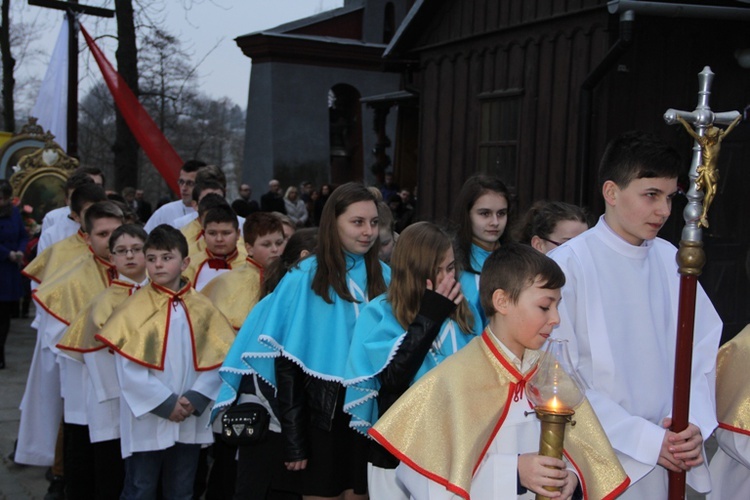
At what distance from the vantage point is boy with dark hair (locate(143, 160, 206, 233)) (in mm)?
7766

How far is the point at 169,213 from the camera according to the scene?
25.6 feet

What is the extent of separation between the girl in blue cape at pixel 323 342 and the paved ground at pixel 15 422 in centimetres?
261

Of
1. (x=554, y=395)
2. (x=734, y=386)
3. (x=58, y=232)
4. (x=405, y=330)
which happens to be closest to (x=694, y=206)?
(x=554, y=395)

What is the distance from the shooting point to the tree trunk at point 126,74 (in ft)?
48.2

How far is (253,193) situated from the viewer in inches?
848

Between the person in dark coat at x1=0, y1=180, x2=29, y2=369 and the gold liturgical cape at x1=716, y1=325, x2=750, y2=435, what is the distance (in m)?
8.26

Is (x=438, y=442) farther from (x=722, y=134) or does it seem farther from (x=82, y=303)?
(x=82, y=303)

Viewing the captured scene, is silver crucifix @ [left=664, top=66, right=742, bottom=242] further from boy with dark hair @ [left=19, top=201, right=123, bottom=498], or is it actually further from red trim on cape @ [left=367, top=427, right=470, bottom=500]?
boy with dark hair @ [left=19, top=201, right=123, bottom=498]

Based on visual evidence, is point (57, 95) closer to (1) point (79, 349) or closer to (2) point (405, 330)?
(1) point (79, 349)

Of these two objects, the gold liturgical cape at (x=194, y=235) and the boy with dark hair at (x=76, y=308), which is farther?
the gold liturgical cape at (x=194, y=235)

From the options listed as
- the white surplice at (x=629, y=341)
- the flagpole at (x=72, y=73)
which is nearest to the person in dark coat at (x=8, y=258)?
the flagpole at (x=72, y=73)

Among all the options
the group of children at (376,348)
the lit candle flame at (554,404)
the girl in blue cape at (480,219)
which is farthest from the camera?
the girl in blue cape at (480,219)

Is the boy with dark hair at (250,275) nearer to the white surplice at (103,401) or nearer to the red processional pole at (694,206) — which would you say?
the white surplice at (103,401)

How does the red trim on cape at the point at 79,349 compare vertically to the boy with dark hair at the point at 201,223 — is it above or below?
below
